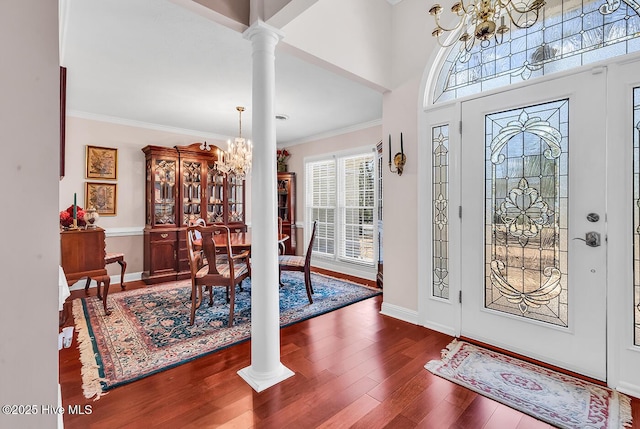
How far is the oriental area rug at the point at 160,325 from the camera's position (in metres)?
2.22

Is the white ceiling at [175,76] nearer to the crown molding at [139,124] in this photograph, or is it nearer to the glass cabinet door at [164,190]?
the crown molding at [139,124]

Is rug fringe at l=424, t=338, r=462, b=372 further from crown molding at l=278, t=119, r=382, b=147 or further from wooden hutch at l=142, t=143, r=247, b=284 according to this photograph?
wooden hutch at l=142, t=143, r=247, b=284

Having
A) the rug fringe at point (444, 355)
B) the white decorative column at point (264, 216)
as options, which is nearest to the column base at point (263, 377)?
the white decorative column at point (264, 216)

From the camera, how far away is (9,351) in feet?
1.21

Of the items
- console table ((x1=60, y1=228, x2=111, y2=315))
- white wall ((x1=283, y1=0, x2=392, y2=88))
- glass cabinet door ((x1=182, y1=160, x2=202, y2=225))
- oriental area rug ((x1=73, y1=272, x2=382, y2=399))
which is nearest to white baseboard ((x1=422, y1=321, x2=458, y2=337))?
oriental area rug ((x1=73, y1=272, x2=382, y2=399))

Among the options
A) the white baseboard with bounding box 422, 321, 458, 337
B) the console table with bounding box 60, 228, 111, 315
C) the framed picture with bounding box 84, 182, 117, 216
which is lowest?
the white baseboard with bounding box 422, 321, 458, 337

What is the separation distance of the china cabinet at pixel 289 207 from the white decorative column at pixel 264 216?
407 cm

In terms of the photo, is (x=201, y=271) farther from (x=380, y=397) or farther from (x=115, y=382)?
(x=380, y=397)

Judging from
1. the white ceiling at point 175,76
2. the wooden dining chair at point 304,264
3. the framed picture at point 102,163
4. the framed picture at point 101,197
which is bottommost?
the wooden dining chair at point 304,264

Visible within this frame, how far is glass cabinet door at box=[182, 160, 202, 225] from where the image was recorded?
5.04 meters

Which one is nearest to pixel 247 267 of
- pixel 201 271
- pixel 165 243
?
pixel 201 271

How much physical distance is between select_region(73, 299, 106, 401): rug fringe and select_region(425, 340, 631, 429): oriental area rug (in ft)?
7.49

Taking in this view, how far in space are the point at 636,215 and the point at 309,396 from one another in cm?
240

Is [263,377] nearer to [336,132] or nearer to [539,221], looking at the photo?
[539,221]
